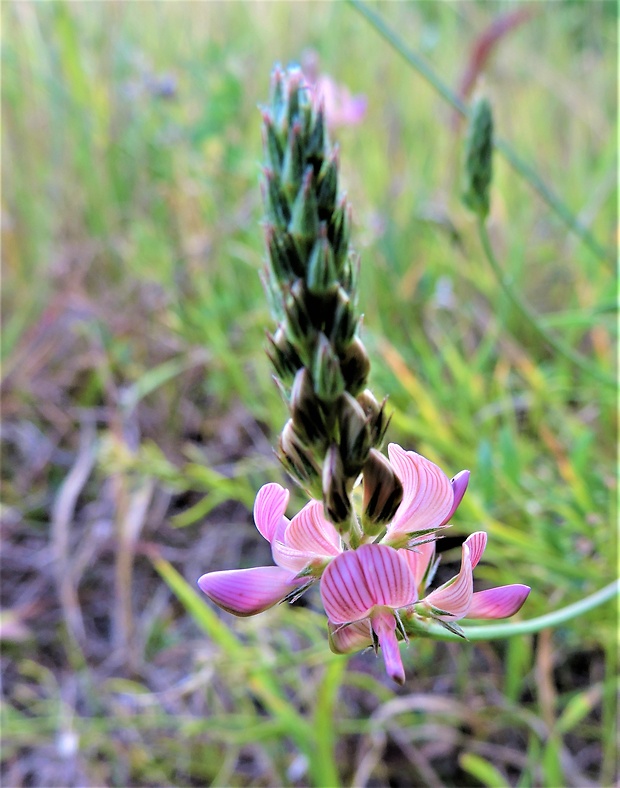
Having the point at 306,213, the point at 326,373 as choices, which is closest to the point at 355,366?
the point at 326,373

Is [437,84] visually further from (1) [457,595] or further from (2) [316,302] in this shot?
(1) [457,595]

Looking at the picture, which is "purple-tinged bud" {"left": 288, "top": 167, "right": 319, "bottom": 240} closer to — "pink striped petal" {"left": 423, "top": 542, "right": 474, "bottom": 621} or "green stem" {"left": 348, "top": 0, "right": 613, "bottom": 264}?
"pink striped petal" {"left": 423, "top": 542, "right": 474, "bottom": 621}

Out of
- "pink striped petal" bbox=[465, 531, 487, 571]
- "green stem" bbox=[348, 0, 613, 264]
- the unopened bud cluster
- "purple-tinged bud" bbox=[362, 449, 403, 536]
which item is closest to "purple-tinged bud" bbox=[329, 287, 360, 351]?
the unopened bud cluster

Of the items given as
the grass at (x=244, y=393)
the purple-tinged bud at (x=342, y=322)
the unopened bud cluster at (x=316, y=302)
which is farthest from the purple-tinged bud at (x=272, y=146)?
the grass at (x=244, y=393)

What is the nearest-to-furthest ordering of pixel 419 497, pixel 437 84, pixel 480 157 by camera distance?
pixel 419 497 → pixel 480 157 → pixel 437 84

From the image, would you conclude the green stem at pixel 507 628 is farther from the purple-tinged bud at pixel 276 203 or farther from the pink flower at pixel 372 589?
the purple-tinged bud at pixel 276 203

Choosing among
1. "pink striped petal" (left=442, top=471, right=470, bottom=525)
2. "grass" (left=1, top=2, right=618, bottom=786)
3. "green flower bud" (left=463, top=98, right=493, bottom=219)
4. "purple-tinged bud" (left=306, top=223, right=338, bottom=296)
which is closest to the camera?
"purple-tinged bud" (left=306, top=223, right=338, bottom=296)

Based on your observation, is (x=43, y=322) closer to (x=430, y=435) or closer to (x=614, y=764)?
(x=430, y=435)
